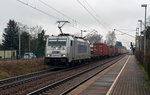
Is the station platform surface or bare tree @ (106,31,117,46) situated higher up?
bare tree @ (106,31,117,46)

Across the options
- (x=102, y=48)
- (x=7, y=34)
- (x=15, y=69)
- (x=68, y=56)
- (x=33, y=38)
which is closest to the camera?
(x=15, y=69)

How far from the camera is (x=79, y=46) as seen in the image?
1089 inches

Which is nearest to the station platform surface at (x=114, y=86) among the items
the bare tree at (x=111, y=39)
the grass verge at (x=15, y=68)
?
the grass verge at (x=15, y=68)

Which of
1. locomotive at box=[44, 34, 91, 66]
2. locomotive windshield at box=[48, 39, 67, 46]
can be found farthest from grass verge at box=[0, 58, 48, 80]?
locomotive windshield at box=[48, 39, 67, 46]

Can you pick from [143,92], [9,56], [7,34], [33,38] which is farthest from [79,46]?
[33,38]

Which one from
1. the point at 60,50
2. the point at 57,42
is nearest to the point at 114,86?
the point at 60,50

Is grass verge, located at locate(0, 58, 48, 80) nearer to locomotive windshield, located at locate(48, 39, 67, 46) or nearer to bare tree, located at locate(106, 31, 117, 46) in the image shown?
locomotive windshield, located at locate(48, 39, 67, 46)

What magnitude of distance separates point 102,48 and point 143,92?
3514 centimetres

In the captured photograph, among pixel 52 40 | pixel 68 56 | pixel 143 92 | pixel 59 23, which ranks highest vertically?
pixel 59 23

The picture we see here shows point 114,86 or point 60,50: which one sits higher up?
point 60,50

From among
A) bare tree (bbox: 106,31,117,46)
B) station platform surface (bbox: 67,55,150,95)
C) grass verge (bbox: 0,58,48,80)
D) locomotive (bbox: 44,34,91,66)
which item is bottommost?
station platform surface (bbox: 67,55,150,95)

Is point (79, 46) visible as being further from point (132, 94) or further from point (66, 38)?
point (132, 94)

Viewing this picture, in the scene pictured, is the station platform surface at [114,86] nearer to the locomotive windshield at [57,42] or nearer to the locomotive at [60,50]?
the locomotive at [60,50]

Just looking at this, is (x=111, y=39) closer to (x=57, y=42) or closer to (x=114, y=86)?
(x=57, y=42)
